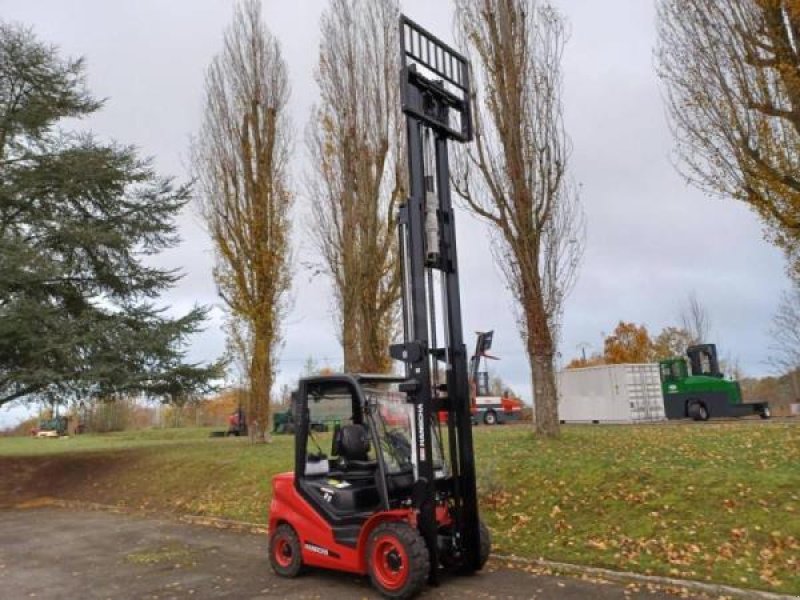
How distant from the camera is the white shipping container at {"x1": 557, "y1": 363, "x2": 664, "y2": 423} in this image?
27.8 m

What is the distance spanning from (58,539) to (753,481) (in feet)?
35.4

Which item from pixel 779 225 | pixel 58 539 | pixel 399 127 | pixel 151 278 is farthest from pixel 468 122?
pixel 151 278

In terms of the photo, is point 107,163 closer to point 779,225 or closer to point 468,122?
point 468,122

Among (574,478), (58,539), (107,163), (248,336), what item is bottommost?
(58,539)

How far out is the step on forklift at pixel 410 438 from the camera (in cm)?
632

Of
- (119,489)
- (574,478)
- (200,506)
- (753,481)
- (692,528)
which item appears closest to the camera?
(692,528)

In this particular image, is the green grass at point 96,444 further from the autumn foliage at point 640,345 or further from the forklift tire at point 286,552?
the autumn foliage at point 640,345

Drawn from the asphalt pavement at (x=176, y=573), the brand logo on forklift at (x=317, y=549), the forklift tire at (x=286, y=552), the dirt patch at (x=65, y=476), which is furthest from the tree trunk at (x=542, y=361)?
the dirt patch at (x=65, y=476)

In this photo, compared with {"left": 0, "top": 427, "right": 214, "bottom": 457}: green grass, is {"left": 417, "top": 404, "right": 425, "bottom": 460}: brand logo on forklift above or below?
above

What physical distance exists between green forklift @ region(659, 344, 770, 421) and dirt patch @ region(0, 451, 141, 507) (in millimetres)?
19713

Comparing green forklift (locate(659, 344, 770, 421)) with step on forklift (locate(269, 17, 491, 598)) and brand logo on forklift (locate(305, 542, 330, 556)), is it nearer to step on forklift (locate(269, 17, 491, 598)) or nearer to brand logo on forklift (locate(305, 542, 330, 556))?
step on forklift (locate(269, 17, 491, 598))

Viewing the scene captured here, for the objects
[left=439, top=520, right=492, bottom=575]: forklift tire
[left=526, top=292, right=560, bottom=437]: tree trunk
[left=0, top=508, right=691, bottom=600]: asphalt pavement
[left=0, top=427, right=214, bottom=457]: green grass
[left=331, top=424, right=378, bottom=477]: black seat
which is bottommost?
[left=0, top=508, right=691, bottom=600]: asphalt pavement

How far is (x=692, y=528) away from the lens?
7.47 metres

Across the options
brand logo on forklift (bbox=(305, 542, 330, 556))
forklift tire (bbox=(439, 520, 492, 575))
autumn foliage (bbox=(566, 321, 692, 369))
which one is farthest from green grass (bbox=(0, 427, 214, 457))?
autumn foliage (bbox=(566, 321, 692, 369))
